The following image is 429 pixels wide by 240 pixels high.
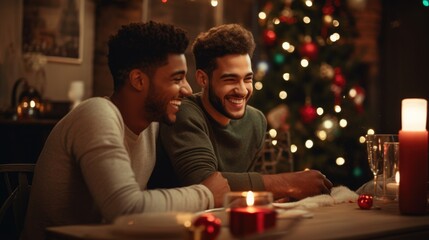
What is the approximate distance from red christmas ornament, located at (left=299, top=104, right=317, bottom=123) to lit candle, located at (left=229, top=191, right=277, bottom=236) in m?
4.01

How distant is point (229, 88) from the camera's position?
258 centimetres

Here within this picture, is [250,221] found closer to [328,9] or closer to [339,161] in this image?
[339,161]

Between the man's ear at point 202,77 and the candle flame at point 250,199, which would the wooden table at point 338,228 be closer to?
the candle flame at point 250,199

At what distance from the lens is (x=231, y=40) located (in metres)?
2.59

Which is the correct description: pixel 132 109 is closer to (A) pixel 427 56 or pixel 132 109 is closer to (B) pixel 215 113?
(B) pixel 215 113

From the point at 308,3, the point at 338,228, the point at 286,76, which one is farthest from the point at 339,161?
the point at 338,228

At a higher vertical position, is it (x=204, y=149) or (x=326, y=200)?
(x=204, y=149)

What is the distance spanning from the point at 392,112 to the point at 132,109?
545 centimetres

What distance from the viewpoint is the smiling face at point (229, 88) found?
8.43 ft

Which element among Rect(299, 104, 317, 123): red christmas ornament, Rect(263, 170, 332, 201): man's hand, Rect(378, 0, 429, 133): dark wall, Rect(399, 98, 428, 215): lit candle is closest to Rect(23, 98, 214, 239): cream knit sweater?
Rect(263, 170, 332, 201): man's hand

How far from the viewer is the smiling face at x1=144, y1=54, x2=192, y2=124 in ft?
6.88

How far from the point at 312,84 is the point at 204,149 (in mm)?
3350

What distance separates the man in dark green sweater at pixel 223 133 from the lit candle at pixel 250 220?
2.29 ft

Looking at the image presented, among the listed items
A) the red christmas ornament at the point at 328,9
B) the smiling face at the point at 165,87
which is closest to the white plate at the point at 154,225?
the smiling face at the point at 165,87
